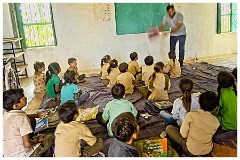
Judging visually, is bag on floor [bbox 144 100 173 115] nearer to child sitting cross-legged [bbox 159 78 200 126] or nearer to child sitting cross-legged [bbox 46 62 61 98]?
child sitting cross-legged [bbox 159 78 200 126]

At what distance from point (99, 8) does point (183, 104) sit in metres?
3.24

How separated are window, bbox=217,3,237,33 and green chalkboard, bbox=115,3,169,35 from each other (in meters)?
1.21

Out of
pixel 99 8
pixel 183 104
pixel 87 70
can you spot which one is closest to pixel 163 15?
pixel 99 8

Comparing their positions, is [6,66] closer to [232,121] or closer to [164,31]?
[232,121]

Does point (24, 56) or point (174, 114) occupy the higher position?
point (24, 56)

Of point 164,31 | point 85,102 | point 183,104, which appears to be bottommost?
point 85,102

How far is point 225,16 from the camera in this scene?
5246mm

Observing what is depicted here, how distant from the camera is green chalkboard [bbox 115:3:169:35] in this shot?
15.5 ft

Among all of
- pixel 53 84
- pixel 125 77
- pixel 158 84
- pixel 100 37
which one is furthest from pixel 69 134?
pixel 100 37

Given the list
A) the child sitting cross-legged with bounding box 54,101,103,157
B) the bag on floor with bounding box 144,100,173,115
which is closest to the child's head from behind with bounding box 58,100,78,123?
the child sitting cross-legged with bounding box 54,101,103,157

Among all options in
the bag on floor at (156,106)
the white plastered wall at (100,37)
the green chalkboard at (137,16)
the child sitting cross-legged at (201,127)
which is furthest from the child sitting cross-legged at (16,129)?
the green chalkboard at (137,16)

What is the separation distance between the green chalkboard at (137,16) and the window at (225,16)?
47.5 inches

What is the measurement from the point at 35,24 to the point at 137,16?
1797 mm

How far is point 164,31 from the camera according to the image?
4938 mm
